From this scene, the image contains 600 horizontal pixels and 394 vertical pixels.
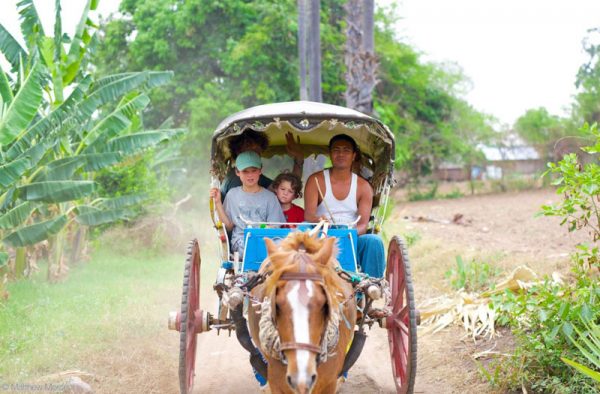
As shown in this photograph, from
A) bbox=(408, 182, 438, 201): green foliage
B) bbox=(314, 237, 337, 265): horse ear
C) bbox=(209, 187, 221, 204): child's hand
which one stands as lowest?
bbox=(408, 182, 438, 201): green foliage

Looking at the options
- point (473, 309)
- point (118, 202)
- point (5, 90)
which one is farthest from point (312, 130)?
point (118, 202)

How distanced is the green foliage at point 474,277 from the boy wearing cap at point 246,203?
3926mm

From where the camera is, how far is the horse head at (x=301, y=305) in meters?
3.42

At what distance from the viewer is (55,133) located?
920 centimetres

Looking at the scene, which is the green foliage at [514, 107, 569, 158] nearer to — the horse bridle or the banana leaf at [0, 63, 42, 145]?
the banana leaf at [0, 63, 42, 145]

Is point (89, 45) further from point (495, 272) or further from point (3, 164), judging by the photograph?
point (495, 272)

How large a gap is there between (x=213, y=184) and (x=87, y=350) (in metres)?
2.55

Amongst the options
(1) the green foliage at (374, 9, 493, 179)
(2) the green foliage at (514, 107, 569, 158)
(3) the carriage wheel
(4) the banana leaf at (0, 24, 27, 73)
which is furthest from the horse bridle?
(2) the green foliage at (514, 107, 569, 158)

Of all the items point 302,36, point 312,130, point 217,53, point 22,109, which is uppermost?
point 217,53

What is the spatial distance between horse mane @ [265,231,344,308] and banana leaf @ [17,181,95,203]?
5.75 meters

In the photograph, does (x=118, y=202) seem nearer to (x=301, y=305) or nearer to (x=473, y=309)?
(x=473, y=309)

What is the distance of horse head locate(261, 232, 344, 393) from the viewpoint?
3.42 meters

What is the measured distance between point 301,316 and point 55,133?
6843mm

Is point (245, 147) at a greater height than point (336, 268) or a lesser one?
greater
